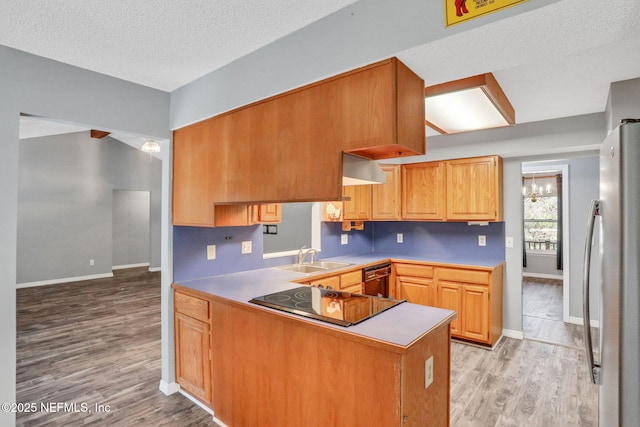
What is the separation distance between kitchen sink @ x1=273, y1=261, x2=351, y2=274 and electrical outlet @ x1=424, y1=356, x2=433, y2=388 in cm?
188

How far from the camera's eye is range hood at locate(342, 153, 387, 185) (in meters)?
1.75

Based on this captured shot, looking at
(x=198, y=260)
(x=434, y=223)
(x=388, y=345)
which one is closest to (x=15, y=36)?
(x=198, y=260)

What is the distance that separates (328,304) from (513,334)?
9.91 ft

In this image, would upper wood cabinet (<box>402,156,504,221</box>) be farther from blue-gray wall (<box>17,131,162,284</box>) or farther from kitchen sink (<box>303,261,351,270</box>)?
blue-gray wall (<box>17,131,162,284</box>)

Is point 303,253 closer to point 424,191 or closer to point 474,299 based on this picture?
point 424,191

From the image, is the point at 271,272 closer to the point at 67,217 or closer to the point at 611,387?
the point at 611,387

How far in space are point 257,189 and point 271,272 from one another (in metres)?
1.27

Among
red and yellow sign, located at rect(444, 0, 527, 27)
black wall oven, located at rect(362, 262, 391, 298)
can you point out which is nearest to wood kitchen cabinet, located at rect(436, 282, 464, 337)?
black wall oven, located at rect(362, 262, 391, 298)

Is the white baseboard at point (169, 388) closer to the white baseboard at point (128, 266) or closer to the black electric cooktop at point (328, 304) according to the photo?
the black electric cooktop at point (328, 304)

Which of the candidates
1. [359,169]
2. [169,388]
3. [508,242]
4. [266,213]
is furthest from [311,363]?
[508,242]

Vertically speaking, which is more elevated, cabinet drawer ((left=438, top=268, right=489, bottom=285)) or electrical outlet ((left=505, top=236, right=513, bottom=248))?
electrical outlet ((left=505, top=236, right=513, bottom=248))

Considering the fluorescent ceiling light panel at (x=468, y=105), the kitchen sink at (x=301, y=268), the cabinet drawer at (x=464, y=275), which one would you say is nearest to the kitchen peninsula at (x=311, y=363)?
the kitchen sink at (x=301, y=268)

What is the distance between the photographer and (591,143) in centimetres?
314

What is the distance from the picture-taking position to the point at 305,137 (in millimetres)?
1864
